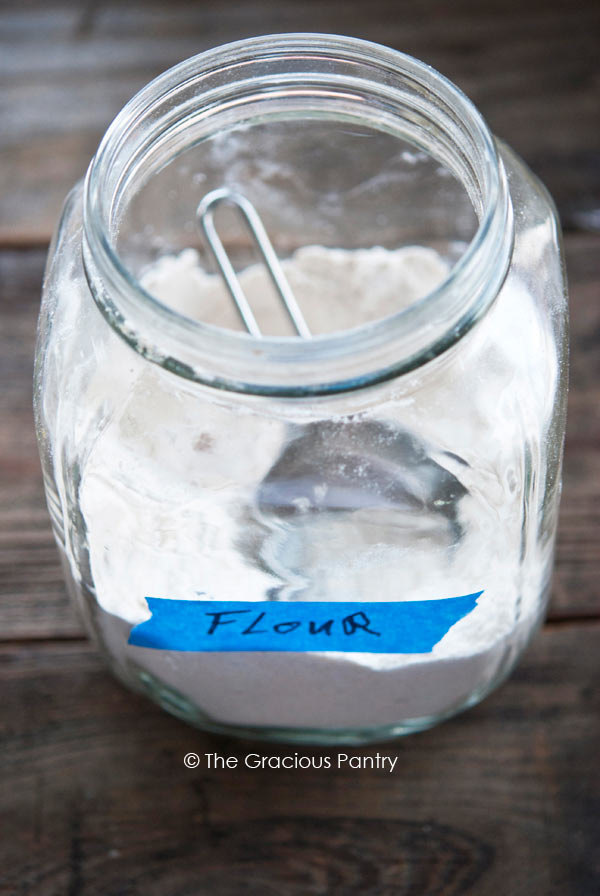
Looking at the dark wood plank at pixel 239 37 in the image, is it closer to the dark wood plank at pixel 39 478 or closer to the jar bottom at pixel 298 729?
the dark wood plank at pixel 39 478

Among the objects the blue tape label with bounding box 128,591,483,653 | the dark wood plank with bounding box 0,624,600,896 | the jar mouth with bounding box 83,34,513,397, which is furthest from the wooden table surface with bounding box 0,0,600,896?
the jar mouth with bounding box 83,34,513,397

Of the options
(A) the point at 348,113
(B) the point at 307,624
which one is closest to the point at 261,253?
(A) the point at 348,113

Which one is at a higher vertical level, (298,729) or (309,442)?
(309,442)

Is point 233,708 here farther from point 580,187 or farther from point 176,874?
point 580,187

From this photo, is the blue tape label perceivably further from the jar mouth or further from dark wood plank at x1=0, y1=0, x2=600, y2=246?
dark wood plank at x1=0, y1=0, x2=600, y2=246

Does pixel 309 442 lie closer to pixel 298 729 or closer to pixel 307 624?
pixel 307 624

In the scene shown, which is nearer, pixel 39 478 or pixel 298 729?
pixel 298 729

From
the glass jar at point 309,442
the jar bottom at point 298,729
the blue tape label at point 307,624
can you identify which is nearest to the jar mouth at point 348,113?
the glass jar at point 309,442
